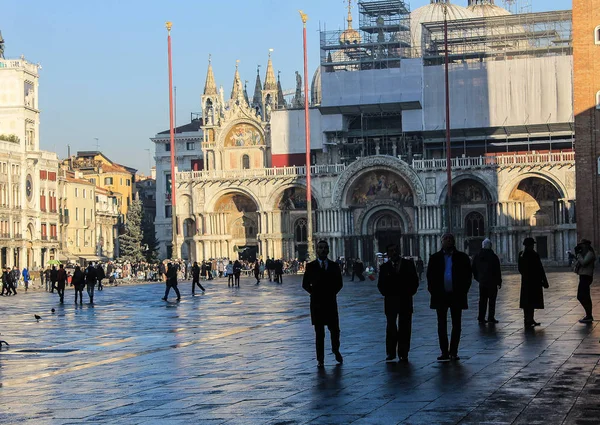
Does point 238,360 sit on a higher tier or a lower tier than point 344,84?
lower

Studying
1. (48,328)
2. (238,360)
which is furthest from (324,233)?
(238,360)

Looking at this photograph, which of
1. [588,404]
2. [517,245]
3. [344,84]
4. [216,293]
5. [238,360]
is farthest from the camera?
[344,84]

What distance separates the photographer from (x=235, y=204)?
9038cm

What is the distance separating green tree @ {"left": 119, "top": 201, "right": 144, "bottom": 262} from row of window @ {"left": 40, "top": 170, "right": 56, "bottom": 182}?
882 cm

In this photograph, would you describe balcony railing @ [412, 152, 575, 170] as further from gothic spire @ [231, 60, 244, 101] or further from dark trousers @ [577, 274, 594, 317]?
dark trousers @ [577, 274, 594, 317]

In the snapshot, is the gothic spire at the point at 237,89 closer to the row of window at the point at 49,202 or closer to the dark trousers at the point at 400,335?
the row of window at the point at 49,202

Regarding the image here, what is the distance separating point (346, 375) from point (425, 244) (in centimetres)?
6925

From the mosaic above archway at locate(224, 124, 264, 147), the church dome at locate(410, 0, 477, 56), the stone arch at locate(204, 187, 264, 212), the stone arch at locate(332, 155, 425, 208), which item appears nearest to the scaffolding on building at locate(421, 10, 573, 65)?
the stone arch at locate(332, 155, 425, 208)

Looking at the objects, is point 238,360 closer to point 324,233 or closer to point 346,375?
point 346,375

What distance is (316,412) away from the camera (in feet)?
37.0

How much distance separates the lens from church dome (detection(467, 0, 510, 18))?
333 feet

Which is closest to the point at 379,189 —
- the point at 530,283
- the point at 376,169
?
the point at 376,169

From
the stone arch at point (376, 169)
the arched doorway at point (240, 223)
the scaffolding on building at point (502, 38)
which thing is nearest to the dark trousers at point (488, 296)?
the stone arch at point (376, 169)

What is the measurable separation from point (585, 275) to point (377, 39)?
221ft
